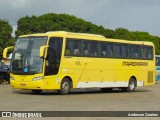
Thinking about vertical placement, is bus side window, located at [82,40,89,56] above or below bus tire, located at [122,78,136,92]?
above

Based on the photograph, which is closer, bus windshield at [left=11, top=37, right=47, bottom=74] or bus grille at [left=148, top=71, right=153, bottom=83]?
bus windshield at [left=11, top=37, right=47, bottom=74]

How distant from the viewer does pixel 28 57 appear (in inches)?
1029

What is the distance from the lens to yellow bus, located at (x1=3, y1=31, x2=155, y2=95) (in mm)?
26000

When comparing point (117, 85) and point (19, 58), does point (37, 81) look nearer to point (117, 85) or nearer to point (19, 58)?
point (19, 58)

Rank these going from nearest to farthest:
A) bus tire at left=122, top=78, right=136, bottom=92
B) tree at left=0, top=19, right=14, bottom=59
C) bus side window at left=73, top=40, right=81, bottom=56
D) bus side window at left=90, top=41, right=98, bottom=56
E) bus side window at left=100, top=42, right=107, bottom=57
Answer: bus side window at left=73, top=40, right=81, bottom=56 → bus side window at left=90, top=41, right=98, bottom=56 → bus side window at left=100, top=42, right=107, bottom=57 → bus tire at left=122, top=78, right=136, bottom=92 → tree at left=0, top=19, right=14, bottom=59

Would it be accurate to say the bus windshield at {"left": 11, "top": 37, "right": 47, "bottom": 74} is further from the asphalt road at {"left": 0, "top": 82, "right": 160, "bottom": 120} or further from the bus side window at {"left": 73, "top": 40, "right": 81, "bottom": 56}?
the bus side window at {"left": 73, "top": 40, "right": 81, "bottom": 56}

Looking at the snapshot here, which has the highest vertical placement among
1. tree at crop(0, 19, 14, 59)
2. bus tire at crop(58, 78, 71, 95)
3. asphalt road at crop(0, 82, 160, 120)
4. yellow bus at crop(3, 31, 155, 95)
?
tree at crop(0, 19, 14, 59)

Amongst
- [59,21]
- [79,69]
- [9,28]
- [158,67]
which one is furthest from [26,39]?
[59,21]

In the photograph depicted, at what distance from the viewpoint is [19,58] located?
26.6m

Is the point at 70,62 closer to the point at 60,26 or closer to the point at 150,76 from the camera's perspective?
the point at 150,76

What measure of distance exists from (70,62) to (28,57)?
2.35 m

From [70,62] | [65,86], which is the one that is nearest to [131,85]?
[70,62]

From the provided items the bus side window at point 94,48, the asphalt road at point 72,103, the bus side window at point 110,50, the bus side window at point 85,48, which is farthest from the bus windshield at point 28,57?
the bus side window at point 110,50

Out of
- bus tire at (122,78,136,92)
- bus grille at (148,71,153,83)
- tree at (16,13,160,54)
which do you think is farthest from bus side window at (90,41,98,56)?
tree at (16,13,160,54)
